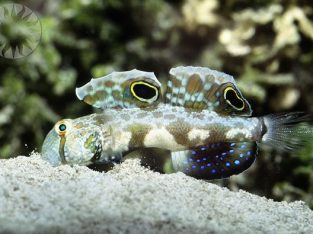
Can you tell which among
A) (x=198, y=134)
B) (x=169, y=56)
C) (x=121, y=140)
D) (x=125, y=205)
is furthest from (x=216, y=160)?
(x=169, y=56)

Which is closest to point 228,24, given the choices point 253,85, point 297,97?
point 253,85

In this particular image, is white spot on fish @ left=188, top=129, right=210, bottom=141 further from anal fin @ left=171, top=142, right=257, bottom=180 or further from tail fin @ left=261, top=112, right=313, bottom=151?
tail fin @ left=261, top=112, right=313, bottom=151

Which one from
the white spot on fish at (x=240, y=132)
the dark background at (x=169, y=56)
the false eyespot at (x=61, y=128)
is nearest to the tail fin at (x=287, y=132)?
the white spot on fish at (x=240, y=132)

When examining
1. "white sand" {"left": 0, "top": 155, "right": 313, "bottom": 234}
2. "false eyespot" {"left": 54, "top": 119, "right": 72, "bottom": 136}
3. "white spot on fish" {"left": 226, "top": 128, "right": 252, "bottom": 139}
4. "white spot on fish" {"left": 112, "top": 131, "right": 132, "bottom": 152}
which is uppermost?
"false eyespot" {"left": 54, "top": 119, "right": 72, "bottom": 136}

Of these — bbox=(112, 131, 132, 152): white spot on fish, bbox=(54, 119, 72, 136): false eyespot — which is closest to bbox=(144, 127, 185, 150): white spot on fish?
bbox=(112, 131, 132, 152): white spot on fish

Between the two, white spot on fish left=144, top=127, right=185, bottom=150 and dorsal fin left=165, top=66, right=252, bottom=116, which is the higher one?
dorsal fin left=165, top=66, right=252, bottom=116

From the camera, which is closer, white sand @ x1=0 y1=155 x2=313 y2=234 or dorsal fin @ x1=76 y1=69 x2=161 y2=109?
Result: white sand @ x1=0 y1=155 x2=313 y2=234

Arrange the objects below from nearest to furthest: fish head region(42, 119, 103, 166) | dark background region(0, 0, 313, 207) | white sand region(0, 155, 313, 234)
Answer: white sand region(0, 155, 313, 234) → fish head region(42, 119, 103, 166) → dark background region(0, 0, 313, 207)

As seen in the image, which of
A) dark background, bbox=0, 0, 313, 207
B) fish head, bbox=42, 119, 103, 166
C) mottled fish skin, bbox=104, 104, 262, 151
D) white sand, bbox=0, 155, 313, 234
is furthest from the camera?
dark background, bbox=0, 0, 313, 207
